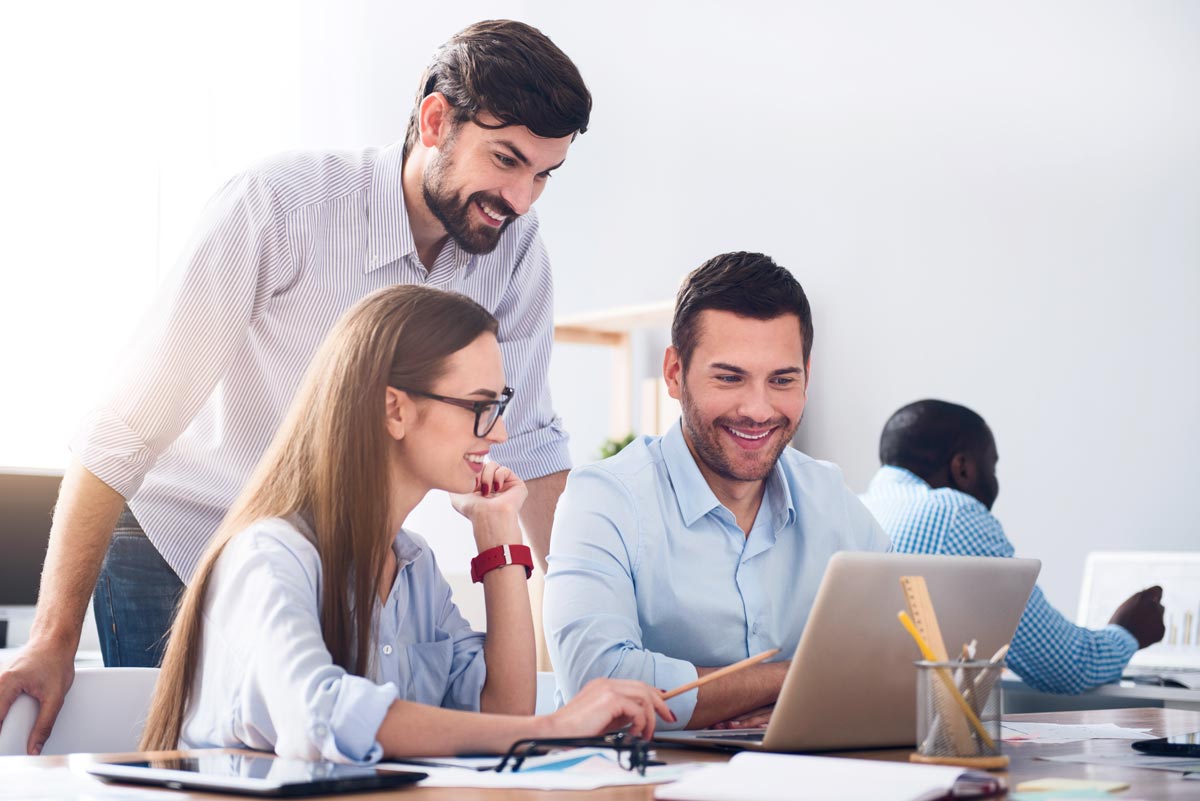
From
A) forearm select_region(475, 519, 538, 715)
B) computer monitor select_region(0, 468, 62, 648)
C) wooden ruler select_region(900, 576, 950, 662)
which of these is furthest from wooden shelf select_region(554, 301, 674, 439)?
wooden ruler select_region(900, 576, 950, 662)

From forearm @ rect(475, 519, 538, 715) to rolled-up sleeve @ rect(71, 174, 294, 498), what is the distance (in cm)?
47

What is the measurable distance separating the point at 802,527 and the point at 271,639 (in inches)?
33.4

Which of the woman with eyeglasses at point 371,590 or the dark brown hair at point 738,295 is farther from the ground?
the dark brown hair at point 738,295

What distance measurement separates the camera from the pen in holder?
1.19 m

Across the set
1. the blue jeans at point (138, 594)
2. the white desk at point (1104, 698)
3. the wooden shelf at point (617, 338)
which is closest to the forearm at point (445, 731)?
the blue jeans at point (138, 594)

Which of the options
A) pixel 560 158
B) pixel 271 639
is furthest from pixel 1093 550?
pixel 271 639

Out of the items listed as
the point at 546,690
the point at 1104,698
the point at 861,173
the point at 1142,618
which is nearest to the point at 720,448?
the point at 546,690

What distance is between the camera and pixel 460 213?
1857mm

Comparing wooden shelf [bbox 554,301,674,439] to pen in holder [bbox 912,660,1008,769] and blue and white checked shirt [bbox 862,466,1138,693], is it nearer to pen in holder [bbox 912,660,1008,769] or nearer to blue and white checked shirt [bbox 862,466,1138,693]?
blue and white checked shirt [bbox 862,466,1138,693]

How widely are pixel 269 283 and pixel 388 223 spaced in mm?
186

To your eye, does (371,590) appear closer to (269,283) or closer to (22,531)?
(269,283)

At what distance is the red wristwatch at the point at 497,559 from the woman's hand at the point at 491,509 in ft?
0.05

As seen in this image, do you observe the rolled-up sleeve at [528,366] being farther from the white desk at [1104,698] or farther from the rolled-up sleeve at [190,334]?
the white desk at [1104,698]

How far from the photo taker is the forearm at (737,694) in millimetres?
1548
